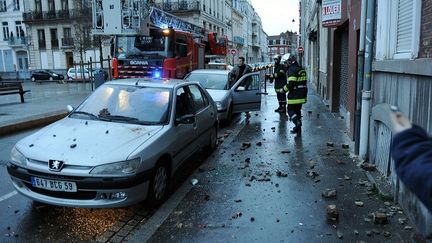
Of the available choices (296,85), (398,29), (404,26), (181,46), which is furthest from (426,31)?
(181,46)

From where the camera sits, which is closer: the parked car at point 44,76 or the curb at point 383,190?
the curb at point 383,190

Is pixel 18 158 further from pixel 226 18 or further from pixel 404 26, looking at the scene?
pixel 226 18

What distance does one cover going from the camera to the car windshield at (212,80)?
1174cm

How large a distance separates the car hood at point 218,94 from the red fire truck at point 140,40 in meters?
5.39

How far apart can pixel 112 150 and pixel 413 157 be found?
3.67 meters

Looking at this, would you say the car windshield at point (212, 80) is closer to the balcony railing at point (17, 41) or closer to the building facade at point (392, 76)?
the building facade at point (392, 76)

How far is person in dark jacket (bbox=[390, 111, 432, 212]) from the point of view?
1417 mm

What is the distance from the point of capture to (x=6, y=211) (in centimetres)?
495

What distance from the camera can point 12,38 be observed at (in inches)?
2135

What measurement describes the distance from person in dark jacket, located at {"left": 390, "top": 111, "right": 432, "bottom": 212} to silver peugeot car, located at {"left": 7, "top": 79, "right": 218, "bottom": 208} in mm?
3399

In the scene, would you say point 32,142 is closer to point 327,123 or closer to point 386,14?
point 386,14

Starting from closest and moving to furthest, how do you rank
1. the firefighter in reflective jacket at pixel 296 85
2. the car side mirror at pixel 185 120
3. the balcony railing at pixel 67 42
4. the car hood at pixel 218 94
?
the car side mirror at pixel 185 120, the firefighter in reflective jacket at pixel 296 85, the car hood at pixel 218 94, the balcony railing at pixel 67 42

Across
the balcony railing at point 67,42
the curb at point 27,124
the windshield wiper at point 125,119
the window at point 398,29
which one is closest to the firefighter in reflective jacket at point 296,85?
the window at point 398,29

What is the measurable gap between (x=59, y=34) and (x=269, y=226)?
53001 millimetres
